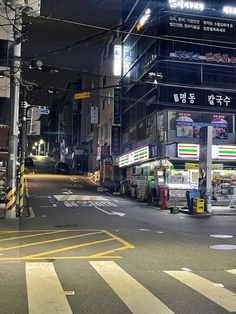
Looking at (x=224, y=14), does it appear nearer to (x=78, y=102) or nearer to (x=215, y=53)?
(x=215, y=53)

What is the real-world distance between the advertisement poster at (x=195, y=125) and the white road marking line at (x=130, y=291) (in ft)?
96.0

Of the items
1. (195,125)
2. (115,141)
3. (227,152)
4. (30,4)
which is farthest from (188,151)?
(115,141)

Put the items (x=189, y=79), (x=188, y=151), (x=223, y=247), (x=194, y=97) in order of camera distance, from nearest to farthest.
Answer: (x=223, y=247) < (x=188, y=151) < (x=194, y=97) < (x=189, y=79)

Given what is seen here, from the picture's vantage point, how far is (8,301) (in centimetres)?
662

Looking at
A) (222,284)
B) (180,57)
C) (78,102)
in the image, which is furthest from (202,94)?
(78,102)

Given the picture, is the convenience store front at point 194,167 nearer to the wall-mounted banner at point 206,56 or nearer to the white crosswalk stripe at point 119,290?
the wall-mounted banner at point 206,56

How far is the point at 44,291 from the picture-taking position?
23.5ft

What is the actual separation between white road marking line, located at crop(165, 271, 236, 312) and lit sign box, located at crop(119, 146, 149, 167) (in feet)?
101

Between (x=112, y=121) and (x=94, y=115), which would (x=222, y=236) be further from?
(x=94, y=115)

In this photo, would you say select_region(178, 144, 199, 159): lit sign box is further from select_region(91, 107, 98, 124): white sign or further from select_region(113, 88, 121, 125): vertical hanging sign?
select_region(91, 107, 98, 124): white sign

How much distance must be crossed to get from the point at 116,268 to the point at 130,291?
2.10 m

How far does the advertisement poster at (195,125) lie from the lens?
38062 mm

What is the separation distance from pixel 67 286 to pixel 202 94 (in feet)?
111

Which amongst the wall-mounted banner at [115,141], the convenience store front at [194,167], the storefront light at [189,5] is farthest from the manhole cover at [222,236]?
the wall-mounted banner at [115,141]
